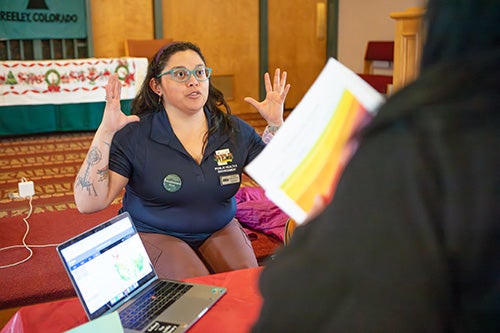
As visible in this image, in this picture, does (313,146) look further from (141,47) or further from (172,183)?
(141,47)

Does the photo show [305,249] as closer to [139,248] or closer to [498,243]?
[498,243]

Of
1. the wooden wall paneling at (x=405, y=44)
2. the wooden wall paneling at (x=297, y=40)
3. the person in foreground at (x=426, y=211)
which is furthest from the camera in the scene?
the wooden wall paneling at (x=297, y=40)

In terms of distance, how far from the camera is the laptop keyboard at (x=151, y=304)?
1.38 m

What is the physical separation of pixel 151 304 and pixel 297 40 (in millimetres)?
7424

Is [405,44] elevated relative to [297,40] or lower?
lower

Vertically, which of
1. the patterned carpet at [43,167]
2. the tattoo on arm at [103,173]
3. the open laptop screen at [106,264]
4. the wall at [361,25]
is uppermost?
the wall at [361,25]

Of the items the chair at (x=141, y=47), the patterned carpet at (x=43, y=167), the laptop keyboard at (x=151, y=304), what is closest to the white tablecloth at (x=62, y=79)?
the patterned carpet at (x=43, y=167)

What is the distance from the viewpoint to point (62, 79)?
611 cm

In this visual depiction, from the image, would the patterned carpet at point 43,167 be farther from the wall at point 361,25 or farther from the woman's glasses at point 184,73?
the wall at point 361,25

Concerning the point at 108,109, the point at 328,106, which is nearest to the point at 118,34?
the point at 108,109

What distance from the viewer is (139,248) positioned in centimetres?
165

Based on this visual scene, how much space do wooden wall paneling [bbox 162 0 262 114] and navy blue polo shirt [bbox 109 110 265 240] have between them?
18.4ft

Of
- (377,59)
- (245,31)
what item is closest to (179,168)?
(377,59)

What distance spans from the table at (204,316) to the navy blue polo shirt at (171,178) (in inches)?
27.2
